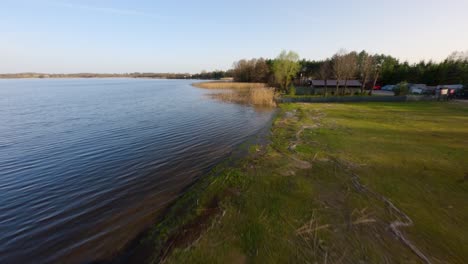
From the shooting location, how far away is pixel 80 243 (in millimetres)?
4410

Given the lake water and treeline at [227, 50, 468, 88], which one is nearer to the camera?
the lake water

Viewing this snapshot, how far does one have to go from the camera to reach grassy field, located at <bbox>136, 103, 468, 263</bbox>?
368 centimetres

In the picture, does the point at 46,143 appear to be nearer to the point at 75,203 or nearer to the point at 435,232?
the point at 75,203

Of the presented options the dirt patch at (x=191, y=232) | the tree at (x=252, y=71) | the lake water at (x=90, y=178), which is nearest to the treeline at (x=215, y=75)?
the tree at (x=252, y=71)

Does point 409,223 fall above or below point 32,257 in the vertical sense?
above

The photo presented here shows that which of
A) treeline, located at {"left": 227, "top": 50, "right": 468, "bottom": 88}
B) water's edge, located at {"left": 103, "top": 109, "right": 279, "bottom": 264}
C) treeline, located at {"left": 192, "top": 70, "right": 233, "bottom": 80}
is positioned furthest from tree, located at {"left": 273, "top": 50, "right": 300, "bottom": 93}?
treeline, located at {"left": 192, "top": 70, "right": 233, "bottom": 80}

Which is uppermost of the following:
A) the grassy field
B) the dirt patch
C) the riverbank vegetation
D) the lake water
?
the riverbank vegetation

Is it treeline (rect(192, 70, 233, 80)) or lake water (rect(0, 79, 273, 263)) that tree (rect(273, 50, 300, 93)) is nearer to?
lake water (rect(0, 79, 273, 263))

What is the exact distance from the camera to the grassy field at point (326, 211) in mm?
3682

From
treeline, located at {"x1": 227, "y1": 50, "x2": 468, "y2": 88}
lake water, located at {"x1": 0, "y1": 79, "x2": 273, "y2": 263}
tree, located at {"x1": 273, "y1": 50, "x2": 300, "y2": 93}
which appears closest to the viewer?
lake water, located at {"x1": 0, "y1": 79, "x2": 273, "y2": 263}

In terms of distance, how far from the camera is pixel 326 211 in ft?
15.9

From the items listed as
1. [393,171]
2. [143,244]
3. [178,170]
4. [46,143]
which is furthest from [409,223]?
[46,143]

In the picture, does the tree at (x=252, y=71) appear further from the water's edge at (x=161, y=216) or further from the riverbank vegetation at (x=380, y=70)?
the water's edge at (x=161, y=216)

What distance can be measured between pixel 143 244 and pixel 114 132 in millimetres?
11351
